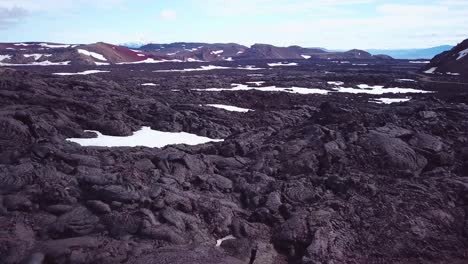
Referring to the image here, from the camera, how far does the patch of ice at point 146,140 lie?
19125 millimetres

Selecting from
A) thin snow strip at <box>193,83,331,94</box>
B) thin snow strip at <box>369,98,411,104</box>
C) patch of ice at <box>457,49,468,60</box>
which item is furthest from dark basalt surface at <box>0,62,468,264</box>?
patch of ice at <box>457,49,468,60</box>

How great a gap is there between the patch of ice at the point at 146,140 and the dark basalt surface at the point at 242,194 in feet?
2.45

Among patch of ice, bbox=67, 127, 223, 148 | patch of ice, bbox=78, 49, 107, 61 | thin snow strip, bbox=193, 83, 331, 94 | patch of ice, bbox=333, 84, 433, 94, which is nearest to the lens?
patch of ice, bbox=67, 127, 223, 148

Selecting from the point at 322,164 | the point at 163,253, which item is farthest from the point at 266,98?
the point at 163,253

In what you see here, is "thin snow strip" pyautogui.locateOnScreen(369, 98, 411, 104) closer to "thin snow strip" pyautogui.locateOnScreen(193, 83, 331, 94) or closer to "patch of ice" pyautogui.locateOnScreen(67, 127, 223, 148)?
"thin snow strip" pyautogui.locateOnScreen(193, 83, 331, 94)

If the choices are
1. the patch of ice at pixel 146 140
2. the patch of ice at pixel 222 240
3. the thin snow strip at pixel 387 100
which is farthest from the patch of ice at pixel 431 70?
the patch of ice at pixel 222 240

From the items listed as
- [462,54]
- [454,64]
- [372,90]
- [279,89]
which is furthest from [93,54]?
[462,54]

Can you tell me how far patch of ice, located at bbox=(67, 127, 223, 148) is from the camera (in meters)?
19.1

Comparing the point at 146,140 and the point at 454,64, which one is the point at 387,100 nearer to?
the point at 146,140

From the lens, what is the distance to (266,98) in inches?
1415

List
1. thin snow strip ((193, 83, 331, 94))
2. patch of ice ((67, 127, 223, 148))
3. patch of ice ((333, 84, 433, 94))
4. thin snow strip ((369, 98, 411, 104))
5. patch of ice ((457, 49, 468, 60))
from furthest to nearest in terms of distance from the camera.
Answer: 1. patch of ice ((457, 49, 468, 60))
2. patch of ice ((333, 84, 433, 94))
3. thin snow strip ((193, 83, 331, 94))
4. thin snow strip ((369, 98, 411, 104))
5. patch of ice ((67, 127, 223, 148))

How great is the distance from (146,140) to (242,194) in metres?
7.43

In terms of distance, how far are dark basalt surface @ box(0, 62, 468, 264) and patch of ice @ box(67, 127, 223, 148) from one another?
747 millimetres

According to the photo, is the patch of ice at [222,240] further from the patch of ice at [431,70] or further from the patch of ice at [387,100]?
the patch of ice at [431,70]
